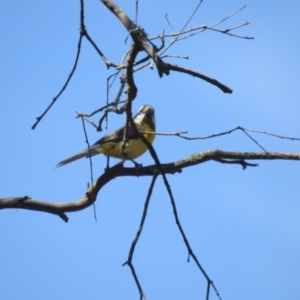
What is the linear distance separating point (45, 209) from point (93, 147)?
2688mm

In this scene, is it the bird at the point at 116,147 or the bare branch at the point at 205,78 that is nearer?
the bare branch at the point at 205,78

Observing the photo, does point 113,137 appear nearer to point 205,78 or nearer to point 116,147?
point 116,147

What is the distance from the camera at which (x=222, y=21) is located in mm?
4609

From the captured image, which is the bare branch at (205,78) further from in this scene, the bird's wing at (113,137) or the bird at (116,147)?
the bird's wing at (113,137)

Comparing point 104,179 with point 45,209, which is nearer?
point 45,209

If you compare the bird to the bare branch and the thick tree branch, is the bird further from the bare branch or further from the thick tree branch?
the bare branch

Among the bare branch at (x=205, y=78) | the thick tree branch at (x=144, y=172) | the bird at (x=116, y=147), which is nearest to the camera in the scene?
the bare branch at (x=205, y=78)

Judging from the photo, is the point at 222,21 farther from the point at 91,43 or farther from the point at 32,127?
the point at 32,127

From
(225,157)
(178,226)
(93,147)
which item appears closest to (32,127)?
(178,226)

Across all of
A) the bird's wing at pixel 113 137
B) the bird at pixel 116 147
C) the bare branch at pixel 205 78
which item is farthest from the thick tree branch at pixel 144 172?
the bird's wing at pixel 113 137

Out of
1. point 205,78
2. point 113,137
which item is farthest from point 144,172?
point 113,137

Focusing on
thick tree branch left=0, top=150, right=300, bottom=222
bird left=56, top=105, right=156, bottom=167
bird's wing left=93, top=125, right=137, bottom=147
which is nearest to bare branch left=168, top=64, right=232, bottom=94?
thick tree branch left=0, top=150, right=300, bottom=222

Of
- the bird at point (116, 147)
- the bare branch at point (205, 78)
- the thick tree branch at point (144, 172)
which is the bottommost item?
the bare branch at point (205, 78)

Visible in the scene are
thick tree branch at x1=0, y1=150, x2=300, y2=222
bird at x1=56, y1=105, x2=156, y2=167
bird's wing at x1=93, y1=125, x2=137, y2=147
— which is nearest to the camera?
thick tree branch at x1=0, y1=150, x2=300, y2=222
